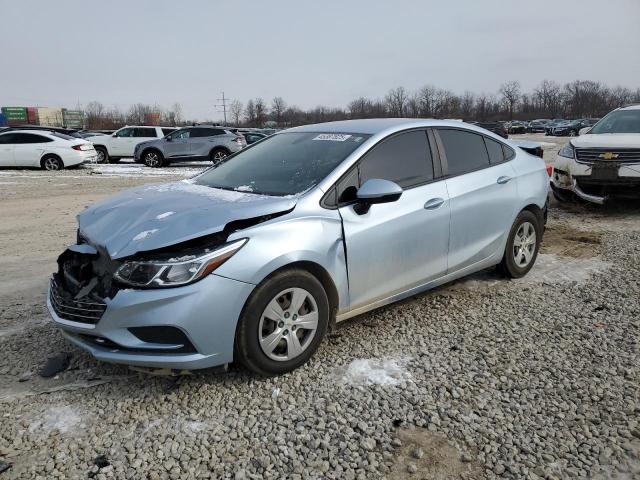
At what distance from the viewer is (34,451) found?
2627mm

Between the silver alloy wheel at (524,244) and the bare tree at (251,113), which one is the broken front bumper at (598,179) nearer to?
the silver alloy wheel at (524,244)

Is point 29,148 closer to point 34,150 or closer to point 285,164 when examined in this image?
point 34,150

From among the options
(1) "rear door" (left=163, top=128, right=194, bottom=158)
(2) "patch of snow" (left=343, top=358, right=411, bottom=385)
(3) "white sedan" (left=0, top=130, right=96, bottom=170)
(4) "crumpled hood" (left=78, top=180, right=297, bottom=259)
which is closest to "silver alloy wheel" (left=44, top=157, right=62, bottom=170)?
(3) "white sedan" (left=0, top=130, right=96, bottom=170)

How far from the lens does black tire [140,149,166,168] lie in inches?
784

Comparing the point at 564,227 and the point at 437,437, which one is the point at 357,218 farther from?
the point at 564,227

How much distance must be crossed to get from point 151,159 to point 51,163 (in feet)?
11.4

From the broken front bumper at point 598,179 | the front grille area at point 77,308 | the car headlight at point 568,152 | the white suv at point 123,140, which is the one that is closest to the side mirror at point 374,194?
the front grille area at point 77,308

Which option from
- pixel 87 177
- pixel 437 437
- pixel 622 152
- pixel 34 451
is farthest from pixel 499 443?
pixel 87 177

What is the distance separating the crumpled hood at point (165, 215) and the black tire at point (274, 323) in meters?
0.44

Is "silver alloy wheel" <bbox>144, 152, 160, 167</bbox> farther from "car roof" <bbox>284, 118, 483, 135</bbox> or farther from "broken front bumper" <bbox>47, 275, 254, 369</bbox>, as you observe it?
"broken front bumper" <bbox>47, 275, 254, 369</bbox>

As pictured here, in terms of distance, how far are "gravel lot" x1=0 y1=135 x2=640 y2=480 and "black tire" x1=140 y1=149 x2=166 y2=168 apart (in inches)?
634

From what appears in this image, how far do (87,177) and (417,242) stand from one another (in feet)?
47.6

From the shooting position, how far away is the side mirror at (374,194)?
11.3 ft

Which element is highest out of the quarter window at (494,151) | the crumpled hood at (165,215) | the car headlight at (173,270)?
the quarter window at (494,151)
